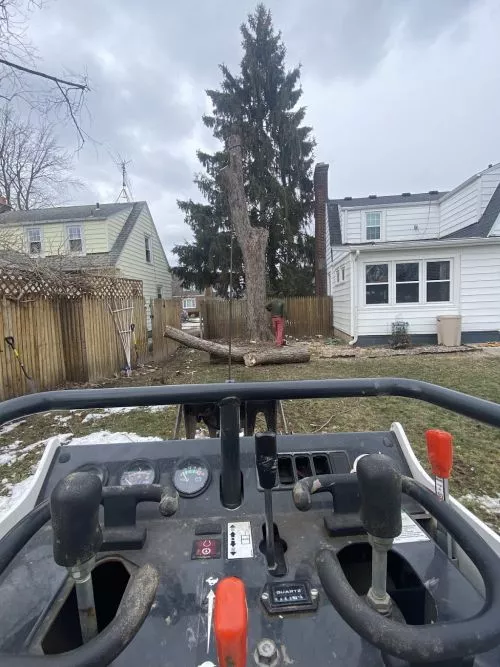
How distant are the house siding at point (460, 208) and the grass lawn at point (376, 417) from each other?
663 cm

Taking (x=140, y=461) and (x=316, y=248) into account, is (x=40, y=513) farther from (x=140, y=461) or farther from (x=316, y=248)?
(x=316, y=248)

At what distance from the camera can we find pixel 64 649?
0.96 meters

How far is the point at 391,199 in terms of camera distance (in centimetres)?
1730

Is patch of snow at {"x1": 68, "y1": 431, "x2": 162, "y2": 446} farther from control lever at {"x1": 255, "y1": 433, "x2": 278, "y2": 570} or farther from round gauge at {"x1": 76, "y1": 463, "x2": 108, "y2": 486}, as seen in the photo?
control lever at {"x1": 255, "y1": 433, "x2": 278, "y2": 570}

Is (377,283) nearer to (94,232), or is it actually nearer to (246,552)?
(246,552)

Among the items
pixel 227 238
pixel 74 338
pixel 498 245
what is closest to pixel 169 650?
pixel 74 338

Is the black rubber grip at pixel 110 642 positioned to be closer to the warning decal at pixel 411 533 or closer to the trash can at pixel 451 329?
the warning decal at pixel 411 533

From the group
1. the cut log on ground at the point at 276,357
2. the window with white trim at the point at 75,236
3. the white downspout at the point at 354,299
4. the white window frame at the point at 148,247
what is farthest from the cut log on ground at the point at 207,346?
the white window frame at the point at 148,247

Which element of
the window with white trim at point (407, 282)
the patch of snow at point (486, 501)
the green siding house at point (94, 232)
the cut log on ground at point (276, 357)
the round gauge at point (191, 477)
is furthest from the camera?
the green siding house at point (94, 232)

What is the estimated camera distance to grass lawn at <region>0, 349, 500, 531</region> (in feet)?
11.8

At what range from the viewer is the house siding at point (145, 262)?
57.1ft

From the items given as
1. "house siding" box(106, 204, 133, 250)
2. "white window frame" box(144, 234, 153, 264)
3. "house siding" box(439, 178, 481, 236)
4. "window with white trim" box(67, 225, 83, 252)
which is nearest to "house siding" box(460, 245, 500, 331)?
"house siding" box(439, 178, 481, 236)

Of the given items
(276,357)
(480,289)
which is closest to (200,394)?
(276,357)

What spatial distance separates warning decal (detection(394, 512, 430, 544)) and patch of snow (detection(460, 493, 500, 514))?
227 cm
